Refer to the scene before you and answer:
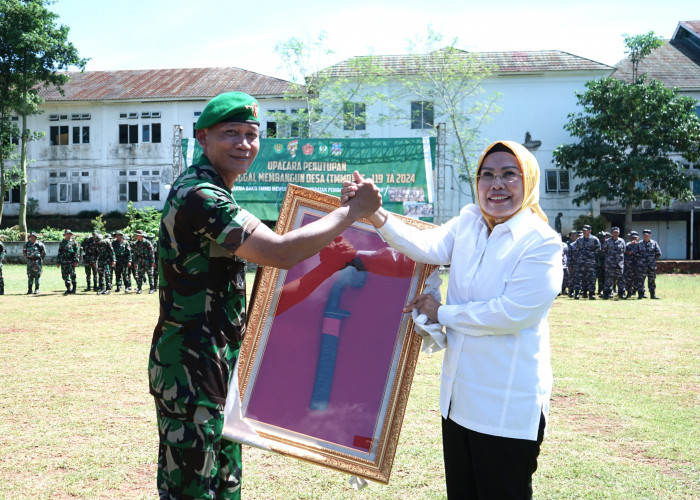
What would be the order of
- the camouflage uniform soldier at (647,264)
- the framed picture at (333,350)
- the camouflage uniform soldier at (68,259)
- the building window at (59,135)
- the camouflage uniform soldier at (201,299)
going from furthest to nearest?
the building window at (59,135) → the camouflage uniform soldier at (68,259) → the camouflage uniform soldier at (647,264) → the framed picture at (333,350) → the camouflage uniform soldier at (201,299)

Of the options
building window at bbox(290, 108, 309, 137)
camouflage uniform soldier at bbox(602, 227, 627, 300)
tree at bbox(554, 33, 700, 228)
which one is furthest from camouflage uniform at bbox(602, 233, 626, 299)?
building window at bbox(290, 108, 309, 137)

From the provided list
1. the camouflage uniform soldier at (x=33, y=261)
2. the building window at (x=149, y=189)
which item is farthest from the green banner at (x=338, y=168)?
the building window at (x=149, y=189)

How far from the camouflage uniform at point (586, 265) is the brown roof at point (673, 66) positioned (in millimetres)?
21016

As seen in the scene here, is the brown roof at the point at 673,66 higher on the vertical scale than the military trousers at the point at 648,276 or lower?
higher

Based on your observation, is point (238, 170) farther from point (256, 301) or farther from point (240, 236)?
point (256, 301)

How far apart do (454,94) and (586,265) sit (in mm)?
17195

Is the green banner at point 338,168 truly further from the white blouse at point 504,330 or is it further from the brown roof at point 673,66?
the brown roof at point 673,66

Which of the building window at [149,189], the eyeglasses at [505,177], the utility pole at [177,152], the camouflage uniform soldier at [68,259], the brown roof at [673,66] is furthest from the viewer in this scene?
the building window at [149,189]

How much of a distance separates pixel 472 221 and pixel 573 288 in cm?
1762

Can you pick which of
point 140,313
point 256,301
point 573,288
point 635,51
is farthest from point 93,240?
point 635,51

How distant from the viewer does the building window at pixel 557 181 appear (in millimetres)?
34031

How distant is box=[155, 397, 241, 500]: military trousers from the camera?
2.43m

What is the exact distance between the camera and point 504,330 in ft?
8.35

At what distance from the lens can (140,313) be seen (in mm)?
13938
